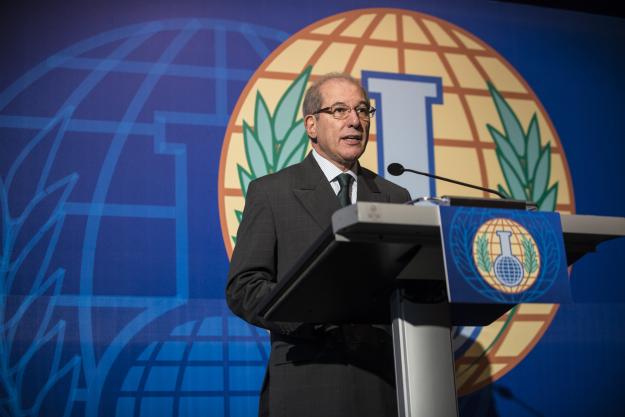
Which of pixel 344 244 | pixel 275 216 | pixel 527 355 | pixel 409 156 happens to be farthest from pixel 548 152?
pixel 344 244

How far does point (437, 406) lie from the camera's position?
1515 millimetres

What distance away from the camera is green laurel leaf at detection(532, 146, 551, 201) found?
3.93 metres

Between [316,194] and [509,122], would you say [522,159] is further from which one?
[316,194]

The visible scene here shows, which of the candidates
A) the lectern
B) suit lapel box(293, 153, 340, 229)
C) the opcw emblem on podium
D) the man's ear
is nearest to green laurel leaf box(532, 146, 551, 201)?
the man's ear

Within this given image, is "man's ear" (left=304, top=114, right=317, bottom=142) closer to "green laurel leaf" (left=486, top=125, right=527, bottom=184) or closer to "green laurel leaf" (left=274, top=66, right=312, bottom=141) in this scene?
"green laurel leaf" (left=274, top=66, right=312, bottom=141)

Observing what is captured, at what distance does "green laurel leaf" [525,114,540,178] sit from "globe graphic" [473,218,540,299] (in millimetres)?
2588

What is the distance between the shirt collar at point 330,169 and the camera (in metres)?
2.33

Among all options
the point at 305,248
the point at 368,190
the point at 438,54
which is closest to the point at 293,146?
the point at 438,54

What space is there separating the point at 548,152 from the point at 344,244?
9.52 feet

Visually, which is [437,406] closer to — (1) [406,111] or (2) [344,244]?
(2) [344,244]

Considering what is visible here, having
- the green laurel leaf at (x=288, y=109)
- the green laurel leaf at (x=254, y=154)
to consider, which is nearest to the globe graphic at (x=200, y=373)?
the green laurel leaf at (x=254, y=154)

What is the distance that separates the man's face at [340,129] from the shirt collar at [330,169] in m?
0.01

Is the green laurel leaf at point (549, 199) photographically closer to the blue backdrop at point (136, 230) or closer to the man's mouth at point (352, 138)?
the blue backdrop at point (136, 230)

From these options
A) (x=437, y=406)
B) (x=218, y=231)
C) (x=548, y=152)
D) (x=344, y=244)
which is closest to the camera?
(x=344, y=244)
